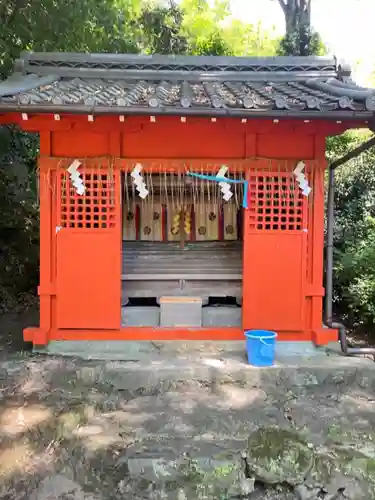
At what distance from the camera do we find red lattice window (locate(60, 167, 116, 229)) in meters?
6.24

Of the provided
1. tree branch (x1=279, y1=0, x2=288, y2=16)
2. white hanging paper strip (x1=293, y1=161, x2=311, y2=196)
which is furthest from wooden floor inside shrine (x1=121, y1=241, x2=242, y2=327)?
tree branch (x1=279, y1=0, x2=288, y2=16)

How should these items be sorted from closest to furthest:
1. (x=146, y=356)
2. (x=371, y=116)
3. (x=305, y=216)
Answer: (x=371, y=116) → (x=146, y=356) → (x=305, y=216)

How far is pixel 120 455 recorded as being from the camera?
400 centimetres

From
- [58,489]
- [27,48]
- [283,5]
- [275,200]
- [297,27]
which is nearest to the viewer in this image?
[58,489]

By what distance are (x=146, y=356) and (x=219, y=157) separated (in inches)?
104

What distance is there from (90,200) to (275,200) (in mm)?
2403

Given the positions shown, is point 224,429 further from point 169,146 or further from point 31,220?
point 31,220

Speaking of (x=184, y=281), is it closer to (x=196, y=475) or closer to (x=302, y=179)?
(x=302, y=179)

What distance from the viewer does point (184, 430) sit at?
4469mm

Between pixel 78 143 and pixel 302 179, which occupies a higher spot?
pixel 78 143

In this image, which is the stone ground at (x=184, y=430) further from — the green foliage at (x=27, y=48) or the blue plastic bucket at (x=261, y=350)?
the green foliage at (x=27, y=48)

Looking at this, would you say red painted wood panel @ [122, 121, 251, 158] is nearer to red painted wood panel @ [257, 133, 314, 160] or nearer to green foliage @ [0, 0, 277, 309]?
red painted wood panel @ [257, 133, 314, 160]

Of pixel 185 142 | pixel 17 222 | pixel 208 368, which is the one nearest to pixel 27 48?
pixel 17 222

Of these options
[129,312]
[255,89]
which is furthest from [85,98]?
[129,312]
